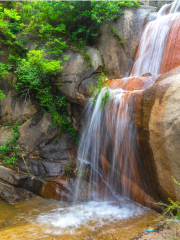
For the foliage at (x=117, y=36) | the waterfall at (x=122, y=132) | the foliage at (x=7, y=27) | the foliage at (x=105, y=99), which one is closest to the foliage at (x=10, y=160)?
the waterfall at (x=122, y=132)

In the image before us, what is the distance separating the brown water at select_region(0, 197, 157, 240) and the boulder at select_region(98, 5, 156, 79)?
487 cm

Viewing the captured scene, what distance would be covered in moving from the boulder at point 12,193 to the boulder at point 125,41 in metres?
5.17

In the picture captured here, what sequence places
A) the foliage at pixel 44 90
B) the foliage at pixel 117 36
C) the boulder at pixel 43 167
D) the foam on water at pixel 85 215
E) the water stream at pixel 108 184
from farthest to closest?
the foliage at pixel 117 36 → the foliage at pixel 44 90 → the boulder at pixel 43 167 → the foam on water at pixel 85 215 → the water stream at pixel 108 184

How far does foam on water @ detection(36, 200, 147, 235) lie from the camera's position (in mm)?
3422

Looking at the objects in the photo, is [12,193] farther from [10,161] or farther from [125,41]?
[125,41]

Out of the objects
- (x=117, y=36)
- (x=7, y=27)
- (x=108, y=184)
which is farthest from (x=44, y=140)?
(x=117, y=36)

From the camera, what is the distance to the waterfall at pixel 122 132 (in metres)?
4.09

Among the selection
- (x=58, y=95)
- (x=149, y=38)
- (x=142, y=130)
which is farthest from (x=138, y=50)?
(x=142, y=130)

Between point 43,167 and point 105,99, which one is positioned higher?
point 105,99

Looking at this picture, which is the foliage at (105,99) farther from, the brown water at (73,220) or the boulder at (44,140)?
the brown water at (73,220)

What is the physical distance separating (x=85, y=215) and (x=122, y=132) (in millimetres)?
2168

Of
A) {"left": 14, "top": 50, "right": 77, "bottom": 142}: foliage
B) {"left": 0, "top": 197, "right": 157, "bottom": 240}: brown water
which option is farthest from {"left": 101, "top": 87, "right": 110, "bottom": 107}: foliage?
{"left": 0, "top": 197, "right": 157, "bottom": 240}: brown water

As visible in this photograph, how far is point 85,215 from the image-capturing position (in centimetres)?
389

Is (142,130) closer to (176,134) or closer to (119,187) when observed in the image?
(176,134)
